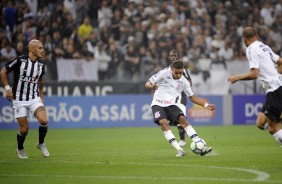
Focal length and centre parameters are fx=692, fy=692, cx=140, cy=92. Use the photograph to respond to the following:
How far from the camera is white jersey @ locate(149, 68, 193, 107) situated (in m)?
14.8

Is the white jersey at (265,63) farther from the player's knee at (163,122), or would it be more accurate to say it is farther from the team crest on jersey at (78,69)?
the team crest on jersey at (78,69)

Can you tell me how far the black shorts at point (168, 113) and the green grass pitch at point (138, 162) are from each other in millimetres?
762

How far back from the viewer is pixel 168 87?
14.9m

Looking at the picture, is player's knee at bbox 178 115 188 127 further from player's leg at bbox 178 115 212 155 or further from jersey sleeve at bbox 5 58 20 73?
jersey sleeve at bbox 5 58 20 73

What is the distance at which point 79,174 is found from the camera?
11141mm

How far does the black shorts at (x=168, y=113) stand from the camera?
14.6 m

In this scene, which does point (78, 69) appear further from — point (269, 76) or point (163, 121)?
point (269, 76)

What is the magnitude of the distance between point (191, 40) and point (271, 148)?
41.8 ft

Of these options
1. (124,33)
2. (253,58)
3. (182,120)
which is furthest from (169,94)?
(124,33)

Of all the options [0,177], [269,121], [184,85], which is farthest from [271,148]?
[0,177]

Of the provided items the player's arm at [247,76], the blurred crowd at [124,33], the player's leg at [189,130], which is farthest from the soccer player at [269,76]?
the blurred crowd at [124,33]

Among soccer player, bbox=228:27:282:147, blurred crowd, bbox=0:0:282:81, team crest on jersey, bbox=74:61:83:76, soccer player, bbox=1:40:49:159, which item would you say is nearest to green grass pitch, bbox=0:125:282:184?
soccer player, bbox=1:40:49:159

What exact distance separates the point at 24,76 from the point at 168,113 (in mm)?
3123

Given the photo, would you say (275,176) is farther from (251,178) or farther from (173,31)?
(173,31)
